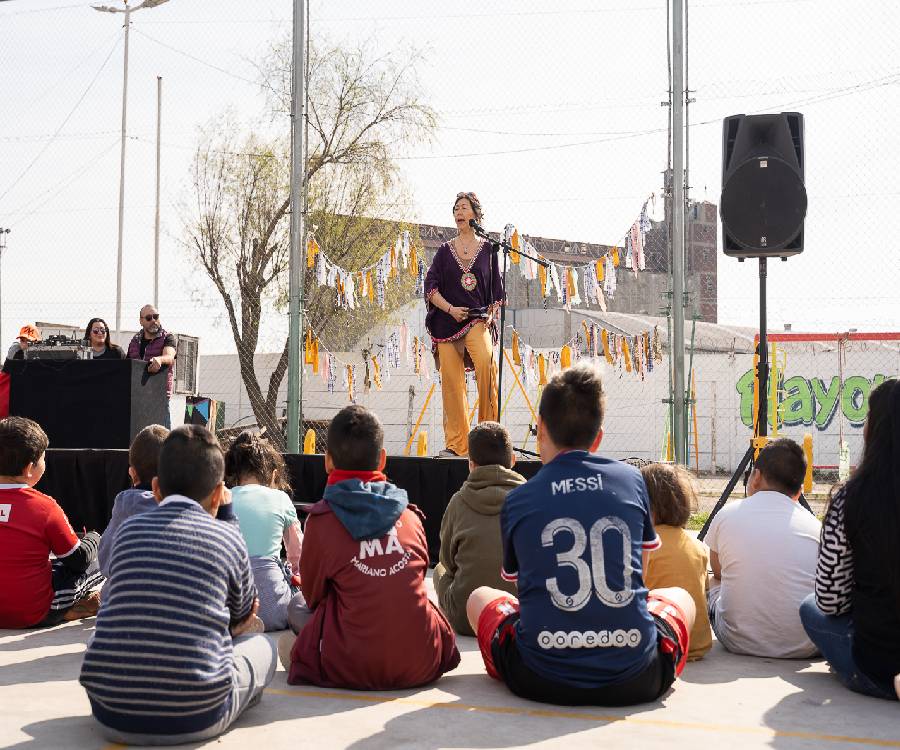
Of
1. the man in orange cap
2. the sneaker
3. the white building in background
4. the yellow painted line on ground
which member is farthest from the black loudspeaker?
the white building in background

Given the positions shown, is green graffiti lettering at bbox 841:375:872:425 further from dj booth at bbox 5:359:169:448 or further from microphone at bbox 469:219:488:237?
dj booth at bbox 5:359:169:448

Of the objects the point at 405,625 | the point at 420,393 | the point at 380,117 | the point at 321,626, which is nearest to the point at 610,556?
the point at 405,625

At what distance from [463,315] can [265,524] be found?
9.97 feet

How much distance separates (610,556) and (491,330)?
432cm

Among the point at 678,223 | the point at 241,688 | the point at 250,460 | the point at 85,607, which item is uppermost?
the point at 678,223

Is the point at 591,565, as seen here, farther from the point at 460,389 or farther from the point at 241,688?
the point at 460,389

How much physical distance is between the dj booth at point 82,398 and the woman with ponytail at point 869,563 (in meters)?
5.22

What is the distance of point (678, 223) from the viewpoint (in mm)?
7246

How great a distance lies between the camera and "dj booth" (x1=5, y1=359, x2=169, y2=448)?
23.4 ft

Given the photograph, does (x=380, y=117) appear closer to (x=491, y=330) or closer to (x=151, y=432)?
(x=491, y=330)

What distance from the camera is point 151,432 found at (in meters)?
4.35

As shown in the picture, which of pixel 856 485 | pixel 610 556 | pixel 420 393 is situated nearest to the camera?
pixel 610 556

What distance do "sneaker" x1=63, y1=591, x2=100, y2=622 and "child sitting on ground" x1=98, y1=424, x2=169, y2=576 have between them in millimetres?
297

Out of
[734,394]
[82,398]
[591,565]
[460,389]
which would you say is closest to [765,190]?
[460,389]
